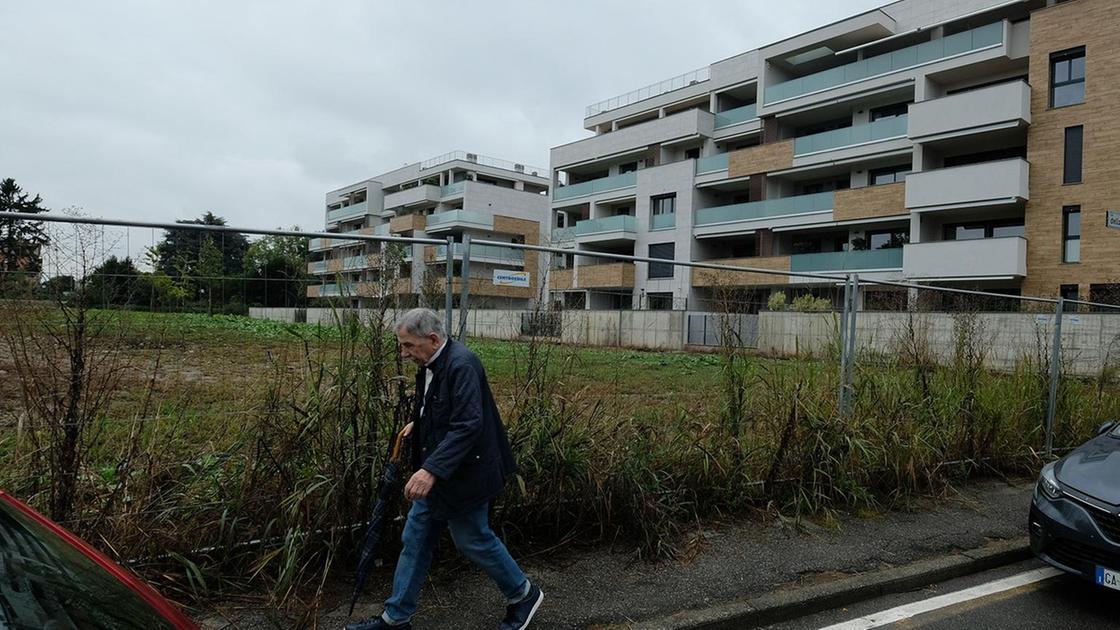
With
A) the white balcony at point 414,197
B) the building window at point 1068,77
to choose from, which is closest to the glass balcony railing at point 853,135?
the building window at point 1068,77

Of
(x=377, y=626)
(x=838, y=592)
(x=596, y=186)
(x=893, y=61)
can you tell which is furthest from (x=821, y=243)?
(x=377, y=626)

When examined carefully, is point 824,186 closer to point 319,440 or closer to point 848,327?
point 848,327

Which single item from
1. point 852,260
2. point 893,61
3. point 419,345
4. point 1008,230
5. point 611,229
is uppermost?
point 893,61

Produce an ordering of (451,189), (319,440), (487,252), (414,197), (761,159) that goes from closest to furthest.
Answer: (319,440) < (487,252) < (761,159) < (451,189) < (414,197)

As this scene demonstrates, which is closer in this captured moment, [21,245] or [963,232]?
[21,245]

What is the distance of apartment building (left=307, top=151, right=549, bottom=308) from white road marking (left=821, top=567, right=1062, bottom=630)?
2.84 meters

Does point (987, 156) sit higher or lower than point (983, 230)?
higher

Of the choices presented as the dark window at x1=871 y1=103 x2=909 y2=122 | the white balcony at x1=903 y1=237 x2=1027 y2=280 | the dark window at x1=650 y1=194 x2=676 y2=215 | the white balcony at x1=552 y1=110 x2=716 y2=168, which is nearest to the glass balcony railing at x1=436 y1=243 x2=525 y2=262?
the white balcony at x1=903 y1=237 x2=1027 y2=280

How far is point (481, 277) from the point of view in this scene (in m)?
4.55

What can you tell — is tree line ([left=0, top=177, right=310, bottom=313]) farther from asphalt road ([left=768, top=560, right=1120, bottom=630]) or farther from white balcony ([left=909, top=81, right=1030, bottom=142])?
white balcony ([left=909, top=81, right=1030, bottom=142])

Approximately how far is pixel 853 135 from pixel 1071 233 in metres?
9.45

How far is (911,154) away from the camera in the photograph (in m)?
29.0

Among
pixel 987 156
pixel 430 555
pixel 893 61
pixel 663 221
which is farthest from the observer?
pixel 663 221

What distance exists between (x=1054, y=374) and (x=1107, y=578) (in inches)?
175
